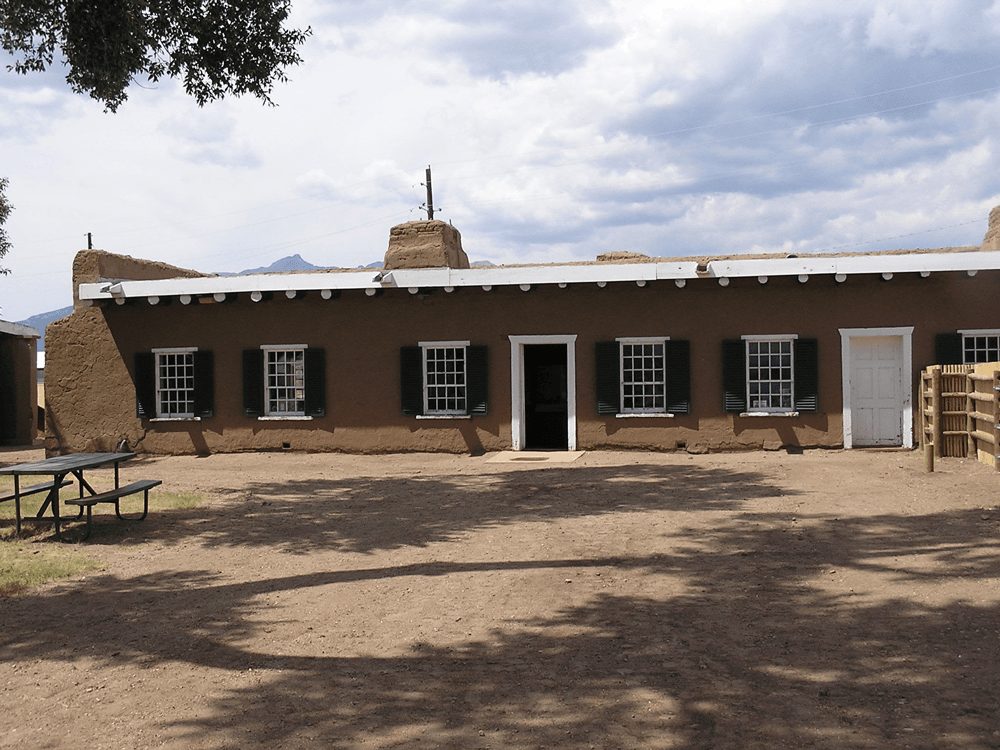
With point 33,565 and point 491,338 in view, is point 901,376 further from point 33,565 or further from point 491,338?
point 33,565

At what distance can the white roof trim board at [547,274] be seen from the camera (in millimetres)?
13531

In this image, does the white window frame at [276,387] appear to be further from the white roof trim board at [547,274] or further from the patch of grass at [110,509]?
the patch of grass at [110,509]

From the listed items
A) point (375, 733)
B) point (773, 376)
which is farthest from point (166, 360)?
point (375, 733)

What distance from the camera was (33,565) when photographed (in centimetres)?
712

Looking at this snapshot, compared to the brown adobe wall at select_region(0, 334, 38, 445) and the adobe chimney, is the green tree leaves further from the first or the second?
the brown adobe wall at select_region(0, 334, 38, 445)

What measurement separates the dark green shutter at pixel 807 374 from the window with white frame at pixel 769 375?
19 cm

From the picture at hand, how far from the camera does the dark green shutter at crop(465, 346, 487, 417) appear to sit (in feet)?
49.6

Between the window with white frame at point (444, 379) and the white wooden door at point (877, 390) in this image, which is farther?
the window with white frame at point (444, 379)

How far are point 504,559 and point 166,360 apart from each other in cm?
1185

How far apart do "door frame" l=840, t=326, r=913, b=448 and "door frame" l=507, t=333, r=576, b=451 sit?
15.3 ft

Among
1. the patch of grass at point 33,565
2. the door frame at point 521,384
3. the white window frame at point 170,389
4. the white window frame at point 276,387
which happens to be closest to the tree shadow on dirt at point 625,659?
the patch of grass at point 33,565

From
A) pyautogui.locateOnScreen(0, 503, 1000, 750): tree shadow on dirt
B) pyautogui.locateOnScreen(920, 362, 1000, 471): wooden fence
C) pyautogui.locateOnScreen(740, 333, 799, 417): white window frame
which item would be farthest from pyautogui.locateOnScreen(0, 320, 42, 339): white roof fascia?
pyautogui.locateOnScreen(920, 362, 1000, 471): wooden fence

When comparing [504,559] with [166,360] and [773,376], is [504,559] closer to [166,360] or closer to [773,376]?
[773,376]

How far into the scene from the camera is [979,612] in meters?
5.16
